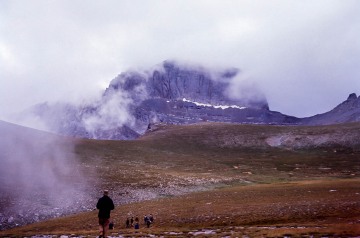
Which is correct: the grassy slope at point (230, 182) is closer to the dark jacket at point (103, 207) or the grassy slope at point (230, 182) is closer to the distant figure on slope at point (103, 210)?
the distant figure on slope at point (103, 210)

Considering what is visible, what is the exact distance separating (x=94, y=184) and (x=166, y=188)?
1799 cm

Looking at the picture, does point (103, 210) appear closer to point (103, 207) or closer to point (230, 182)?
point (103, 207)

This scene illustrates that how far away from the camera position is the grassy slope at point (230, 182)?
4691cm

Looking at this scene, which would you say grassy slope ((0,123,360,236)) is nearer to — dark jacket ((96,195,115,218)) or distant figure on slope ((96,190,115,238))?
distant figure on slope ((96,190,115,238))

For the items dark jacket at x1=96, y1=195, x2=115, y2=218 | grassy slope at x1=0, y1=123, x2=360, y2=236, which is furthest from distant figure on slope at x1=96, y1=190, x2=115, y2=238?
grassy slope at x1=0, y1=123, x2=360, y2=236

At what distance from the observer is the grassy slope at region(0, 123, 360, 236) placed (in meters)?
46.9

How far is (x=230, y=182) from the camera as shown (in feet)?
364

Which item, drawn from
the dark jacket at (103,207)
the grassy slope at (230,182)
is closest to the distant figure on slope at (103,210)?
the dark jacket at (103,207)

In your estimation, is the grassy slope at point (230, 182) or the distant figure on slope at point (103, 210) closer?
the distant figure on slope at point (103, 210)

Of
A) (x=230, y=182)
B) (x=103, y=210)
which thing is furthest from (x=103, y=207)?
(x=230, y=182)

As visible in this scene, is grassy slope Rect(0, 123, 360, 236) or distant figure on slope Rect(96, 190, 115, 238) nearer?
distant figure on slope Rect(96, 190, 115, 238)

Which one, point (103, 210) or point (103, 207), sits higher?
point (103, 207)

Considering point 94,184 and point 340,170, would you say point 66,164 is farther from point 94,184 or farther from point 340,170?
point 340,170

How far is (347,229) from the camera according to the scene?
30.7 m
